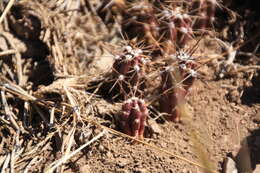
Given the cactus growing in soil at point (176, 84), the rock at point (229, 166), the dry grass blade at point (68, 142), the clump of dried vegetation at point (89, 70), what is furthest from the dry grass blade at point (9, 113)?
the rock at point (229, 166)

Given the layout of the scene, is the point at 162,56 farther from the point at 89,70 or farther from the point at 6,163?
the point at 6,163

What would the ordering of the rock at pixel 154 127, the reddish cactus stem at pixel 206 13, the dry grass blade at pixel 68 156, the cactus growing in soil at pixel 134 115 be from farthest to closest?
1. the reddish cactus stem at pixel 206 13
2. the rock at pixel 154 127
3. the cactus growing in soil at pixel 134 115
4. the dry grass blade at pixel 68 156

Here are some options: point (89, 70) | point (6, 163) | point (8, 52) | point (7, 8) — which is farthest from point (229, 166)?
point (7, 8)

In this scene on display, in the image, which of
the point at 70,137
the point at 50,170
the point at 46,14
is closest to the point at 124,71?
the point at 70,137

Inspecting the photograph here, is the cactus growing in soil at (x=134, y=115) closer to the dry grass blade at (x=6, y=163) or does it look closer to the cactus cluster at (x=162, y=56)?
the cactus cluster at (x=162, y=56)

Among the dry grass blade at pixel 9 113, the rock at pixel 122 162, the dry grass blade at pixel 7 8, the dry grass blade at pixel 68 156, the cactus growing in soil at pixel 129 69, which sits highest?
the dry grass blade at pixel 7 8

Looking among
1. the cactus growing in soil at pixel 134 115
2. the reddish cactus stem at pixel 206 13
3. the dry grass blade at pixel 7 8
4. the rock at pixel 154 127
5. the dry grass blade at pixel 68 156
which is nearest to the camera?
the dry grass blade at pixel 68 156

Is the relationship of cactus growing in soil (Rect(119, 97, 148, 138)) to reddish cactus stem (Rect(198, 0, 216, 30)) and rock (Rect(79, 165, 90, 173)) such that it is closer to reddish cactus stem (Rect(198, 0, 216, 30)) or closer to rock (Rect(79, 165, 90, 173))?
rock (Rect(79, 165, 90, 173))

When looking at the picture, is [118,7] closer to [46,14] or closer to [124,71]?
[46,14]
